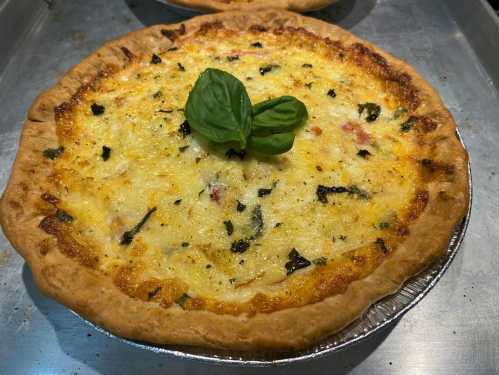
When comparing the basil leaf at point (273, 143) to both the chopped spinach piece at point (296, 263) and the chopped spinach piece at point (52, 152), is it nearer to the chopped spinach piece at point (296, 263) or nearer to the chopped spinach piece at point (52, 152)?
the chopped spinach piece at point (296, 263)

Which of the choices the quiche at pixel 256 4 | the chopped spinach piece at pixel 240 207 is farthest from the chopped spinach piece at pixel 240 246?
the quiche at pixel 256 4

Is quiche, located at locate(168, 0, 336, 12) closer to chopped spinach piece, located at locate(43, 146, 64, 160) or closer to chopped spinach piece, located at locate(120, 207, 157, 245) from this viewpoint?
chopped spinach piece, located at locate(43, 146, 64, 160)

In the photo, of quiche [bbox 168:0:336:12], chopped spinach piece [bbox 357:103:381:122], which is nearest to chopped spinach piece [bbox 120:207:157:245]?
chopped spinach piece [bbox 357:103:381:122]

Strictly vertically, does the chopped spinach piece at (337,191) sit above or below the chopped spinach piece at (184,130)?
below

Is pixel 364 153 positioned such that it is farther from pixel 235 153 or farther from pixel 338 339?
pixel 338 339

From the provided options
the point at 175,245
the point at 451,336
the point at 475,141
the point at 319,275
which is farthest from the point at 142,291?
the point at 475,141

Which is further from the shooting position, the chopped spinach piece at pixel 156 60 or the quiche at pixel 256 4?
the quiche at pixel 256 4
